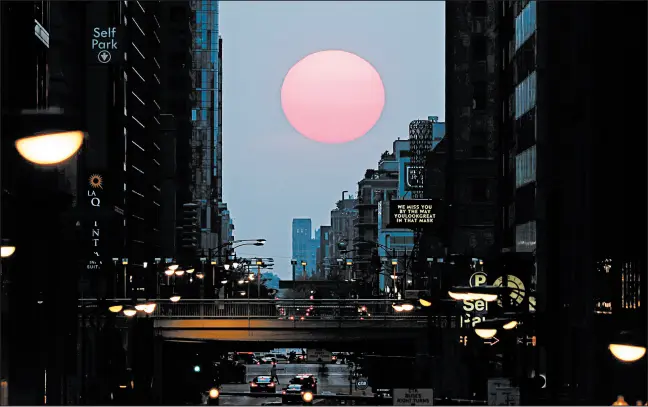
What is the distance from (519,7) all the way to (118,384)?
3942cm

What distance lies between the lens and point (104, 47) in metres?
106

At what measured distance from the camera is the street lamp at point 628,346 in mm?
18688

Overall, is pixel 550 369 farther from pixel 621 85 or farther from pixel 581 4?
pixel 581 4

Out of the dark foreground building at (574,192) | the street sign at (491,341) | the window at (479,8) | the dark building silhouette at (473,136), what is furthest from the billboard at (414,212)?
the street sign at (491,341)

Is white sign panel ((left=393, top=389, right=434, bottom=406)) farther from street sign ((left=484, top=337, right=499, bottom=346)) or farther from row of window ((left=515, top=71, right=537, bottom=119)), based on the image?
row of window ((left=515, top=71, right=537, bottom=119))

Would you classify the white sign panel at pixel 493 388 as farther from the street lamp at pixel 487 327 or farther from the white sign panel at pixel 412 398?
the street lamp at pixel 487 327

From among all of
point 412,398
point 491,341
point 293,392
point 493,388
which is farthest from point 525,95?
point 412,398

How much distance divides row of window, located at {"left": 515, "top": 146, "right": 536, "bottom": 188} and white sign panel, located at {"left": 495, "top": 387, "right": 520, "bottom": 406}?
3753 cm

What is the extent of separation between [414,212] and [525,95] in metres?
52.9

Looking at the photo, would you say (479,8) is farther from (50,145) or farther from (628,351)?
(50,145)

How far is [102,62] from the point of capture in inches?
4183

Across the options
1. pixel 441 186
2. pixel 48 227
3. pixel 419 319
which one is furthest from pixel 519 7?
pixel 441 186

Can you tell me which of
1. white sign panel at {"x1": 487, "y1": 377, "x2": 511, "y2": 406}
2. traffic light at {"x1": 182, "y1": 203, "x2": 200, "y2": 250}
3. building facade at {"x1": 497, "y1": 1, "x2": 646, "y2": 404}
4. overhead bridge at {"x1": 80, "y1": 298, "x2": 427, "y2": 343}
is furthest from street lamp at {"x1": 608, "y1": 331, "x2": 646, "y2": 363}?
traffic light at {"x1": 182, "y1": 203, "x2": 200, "y2": 250}

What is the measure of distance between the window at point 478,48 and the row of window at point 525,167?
44557mm
